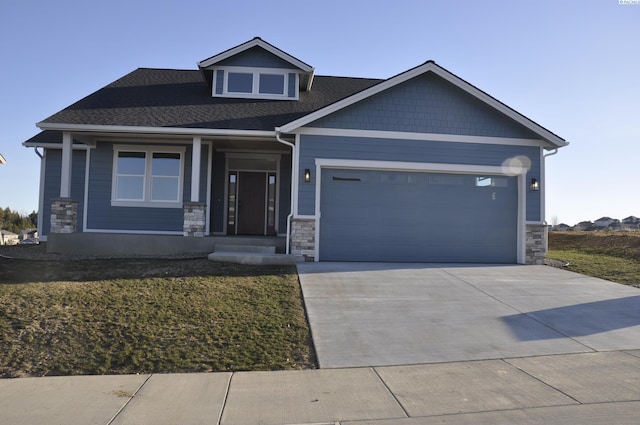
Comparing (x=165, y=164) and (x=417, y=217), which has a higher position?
(x=165, y=164)

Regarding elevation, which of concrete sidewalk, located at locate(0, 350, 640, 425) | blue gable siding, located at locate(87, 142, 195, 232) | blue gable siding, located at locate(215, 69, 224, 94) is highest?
blue gable siding, located at locate(215, 69, 224, 94)

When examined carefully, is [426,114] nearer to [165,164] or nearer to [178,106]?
[178,106]

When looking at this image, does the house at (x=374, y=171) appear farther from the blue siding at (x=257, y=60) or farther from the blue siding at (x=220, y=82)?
the blue siding at (x=257, y=60)

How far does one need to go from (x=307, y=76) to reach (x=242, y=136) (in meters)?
4.00

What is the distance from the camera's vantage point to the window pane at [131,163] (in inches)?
530

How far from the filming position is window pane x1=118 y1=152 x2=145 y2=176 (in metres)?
13.5

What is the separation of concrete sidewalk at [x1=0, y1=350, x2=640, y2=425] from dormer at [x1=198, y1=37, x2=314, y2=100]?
10991mm

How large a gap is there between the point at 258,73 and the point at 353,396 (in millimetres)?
12021

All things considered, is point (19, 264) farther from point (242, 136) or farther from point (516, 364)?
point (516, 364)

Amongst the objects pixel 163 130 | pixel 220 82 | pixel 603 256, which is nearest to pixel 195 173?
pixel 163 130

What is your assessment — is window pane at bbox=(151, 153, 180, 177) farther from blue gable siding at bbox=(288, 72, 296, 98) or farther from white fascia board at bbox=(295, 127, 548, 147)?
white fascia board at bbox=(295, 127, 548, 147)

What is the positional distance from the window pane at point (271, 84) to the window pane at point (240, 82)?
38cm

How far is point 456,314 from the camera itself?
23.8 feet

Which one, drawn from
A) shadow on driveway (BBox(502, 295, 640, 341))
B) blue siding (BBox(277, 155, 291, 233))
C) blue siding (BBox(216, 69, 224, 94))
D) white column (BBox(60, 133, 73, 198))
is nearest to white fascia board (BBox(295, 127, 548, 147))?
blue siding (BBox(277, 155, 291, 233))
